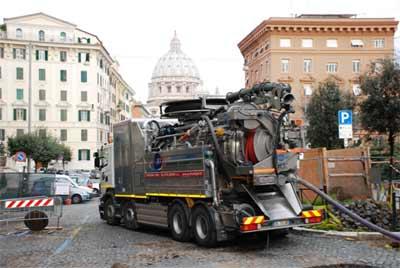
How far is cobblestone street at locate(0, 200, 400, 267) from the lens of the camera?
33.0 feet

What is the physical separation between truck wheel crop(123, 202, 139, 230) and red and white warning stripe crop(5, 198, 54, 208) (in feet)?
7.47

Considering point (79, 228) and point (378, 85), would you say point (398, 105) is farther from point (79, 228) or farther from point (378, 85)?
point (79, 228)

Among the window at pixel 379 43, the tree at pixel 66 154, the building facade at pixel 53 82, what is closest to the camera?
the window at pixel 379 43

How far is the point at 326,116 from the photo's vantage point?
123 feet

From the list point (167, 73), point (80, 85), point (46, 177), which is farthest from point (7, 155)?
point (167, 73)

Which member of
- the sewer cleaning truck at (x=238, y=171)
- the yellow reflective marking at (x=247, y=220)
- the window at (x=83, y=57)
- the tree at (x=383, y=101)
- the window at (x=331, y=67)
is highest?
the window at (x=83, y=57)

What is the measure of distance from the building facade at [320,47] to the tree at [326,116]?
2486 centimetres

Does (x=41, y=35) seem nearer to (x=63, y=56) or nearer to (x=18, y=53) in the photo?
(x=18, y=53)

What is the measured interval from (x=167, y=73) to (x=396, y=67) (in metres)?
124

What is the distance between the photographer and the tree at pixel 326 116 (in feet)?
121

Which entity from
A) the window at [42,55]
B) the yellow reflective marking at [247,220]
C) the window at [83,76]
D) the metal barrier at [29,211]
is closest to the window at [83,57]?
the window at [83,76]

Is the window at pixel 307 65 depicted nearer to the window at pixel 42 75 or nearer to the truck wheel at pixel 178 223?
the window at pixel 42 75

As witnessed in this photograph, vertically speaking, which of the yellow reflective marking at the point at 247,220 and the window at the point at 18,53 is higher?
the window at the point at 18,53

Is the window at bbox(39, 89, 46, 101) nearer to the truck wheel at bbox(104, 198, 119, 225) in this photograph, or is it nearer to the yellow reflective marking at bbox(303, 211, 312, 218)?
the truck wheel at bbox(104, 198, 119, 225)
